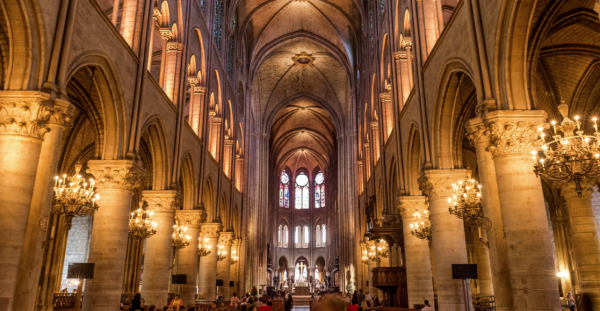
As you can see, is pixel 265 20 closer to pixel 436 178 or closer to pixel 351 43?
pixel 351 43

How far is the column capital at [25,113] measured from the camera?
7372mm

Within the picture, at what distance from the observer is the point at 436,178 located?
1162 centimetres

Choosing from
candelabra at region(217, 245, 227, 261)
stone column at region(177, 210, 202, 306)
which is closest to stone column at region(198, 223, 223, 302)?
candelabra at region(217, 245, 227, 261)

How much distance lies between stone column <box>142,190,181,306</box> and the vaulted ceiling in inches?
701

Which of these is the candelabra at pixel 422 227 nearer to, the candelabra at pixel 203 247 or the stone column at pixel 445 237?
the stone column at pixel 445 237

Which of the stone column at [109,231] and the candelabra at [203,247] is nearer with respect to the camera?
the stone column at [109,231]

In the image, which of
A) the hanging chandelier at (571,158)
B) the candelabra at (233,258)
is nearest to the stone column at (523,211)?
the hanging chandelier at (571,158)

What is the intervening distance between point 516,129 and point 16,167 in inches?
323

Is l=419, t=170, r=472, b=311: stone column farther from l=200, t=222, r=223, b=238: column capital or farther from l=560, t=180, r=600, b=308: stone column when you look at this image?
l=200, t=222, r=223, b=238: column capital

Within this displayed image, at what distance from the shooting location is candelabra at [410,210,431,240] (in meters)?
13.6

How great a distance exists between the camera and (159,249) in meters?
14.3

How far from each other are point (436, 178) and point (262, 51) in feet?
79.3

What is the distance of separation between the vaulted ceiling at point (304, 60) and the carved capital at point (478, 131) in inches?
813

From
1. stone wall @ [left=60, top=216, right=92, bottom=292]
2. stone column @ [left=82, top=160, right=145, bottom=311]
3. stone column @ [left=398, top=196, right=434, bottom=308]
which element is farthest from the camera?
stone wall @ [left=60, top=216, right=92, bottom=292]
